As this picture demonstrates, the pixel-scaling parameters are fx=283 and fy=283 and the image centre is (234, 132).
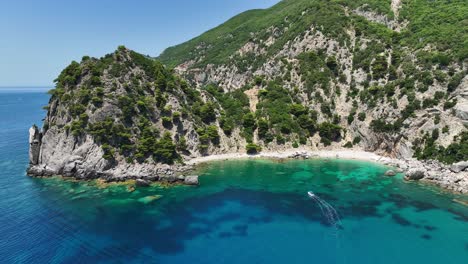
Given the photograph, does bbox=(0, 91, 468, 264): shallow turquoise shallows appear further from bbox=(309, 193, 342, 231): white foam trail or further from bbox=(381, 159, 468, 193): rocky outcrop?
bbox=(381, 159, 468, 193): rocky outcrop

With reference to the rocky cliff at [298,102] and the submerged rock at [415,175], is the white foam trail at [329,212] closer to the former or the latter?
the submerged rock at [415,175]

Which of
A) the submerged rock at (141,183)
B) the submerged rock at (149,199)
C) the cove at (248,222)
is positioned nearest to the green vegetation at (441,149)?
the cove at (248,222)

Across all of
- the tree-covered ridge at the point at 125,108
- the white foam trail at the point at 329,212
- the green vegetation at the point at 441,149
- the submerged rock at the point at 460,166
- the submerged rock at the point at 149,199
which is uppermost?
the tree-covered ridge at the point at 125,108

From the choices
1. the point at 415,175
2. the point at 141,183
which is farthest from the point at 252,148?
the point at 415,175

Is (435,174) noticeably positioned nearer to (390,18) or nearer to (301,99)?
(301,99)

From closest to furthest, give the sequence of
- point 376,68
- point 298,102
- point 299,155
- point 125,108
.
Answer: point 125,108 → point 299,155 → point 376,68 → point 298,102

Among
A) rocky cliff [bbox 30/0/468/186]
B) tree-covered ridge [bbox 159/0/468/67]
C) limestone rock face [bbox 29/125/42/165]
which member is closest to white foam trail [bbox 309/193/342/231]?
Answer: rocky cliff [bbox 30/0/468/186]
